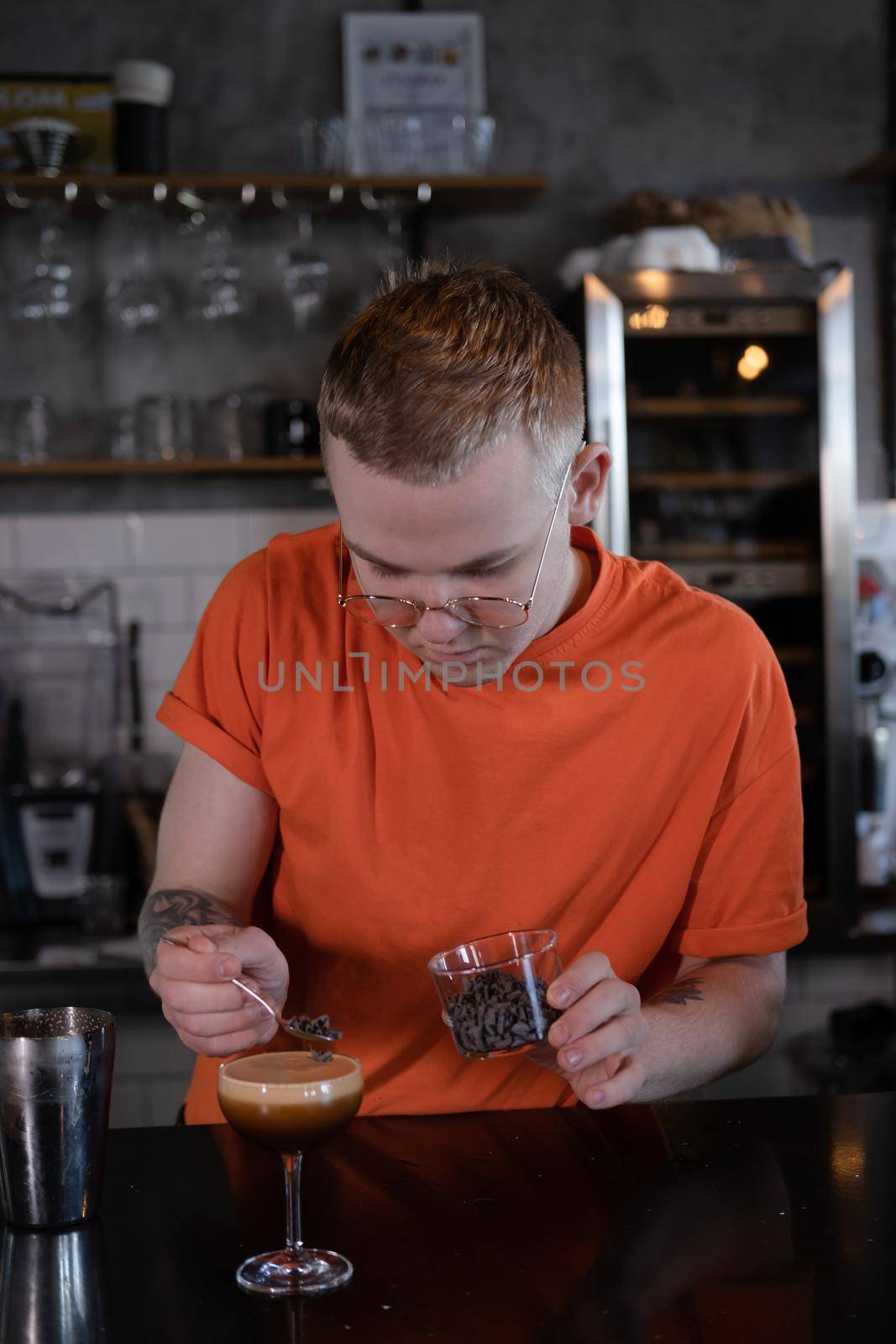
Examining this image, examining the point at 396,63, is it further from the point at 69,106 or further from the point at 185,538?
the point at 185,538

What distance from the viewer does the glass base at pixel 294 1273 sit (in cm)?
104

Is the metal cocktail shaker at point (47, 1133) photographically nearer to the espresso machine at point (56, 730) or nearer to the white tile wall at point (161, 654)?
the espresso machine at point (56, 730)

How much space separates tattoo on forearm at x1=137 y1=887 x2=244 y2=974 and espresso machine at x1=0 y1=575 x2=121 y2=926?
1.75m

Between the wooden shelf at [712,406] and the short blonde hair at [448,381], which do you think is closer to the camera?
the short blonde hair at [448,381]

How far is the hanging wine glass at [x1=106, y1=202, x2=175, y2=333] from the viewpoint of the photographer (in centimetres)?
354

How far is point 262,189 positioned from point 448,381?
2.45 m

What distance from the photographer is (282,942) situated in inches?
66.2

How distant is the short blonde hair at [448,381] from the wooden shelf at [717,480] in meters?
2.06

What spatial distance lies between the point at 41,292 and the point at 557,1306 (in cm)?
305

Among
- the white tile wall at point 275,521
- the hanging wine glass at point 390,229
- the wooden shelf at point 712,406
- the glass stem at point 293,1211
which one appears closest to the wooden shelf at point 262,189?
the hanging wine glass at point 390,229

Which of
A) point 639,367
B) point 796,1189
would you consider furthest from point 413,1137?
point 639,367

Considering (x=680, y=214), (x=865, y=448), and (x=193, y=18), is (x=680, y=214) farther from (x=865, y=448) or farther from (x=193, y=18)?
(x=193, y=18)

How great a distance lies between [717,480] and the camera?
3490 millimetres

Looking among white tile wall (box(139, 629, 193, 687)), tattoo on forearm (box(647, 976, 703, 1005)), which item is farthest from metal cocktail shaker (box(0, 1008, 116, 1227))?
white tile wall (box(139, 629, 193, 687))
